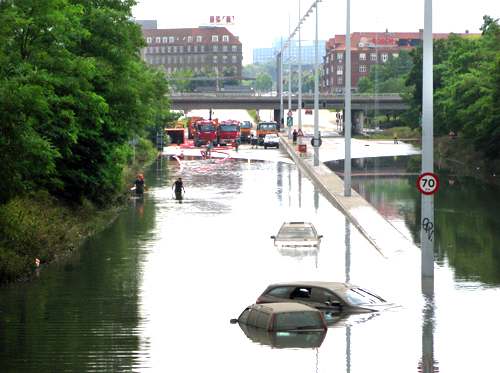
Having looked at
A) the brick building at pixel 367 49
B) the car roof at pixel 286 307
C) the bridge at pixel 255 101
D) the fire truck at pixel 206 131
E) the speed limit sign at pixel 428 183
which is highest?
the brick building at pixel 367 49

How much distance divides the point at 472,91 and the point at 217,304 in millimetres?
49413

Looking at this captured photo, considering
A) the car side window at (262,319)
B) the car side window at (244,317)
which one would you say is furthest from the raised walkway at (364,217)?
the car side window at (262,319)

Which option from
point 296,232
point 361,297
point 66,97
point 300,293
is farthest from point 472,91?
point 300,293

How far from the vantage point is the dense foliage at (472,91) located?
56156 millimetres

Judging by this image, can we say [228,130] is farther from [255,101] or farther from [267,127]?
[255,101]

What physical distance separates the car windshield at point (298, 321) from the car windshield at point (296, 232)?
13042mm

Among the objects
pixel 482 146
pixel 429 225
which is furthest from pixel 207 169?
pixel 429 225

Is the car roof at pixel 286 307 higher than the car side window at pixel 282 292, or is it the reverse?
the car roof at pixel 286 307

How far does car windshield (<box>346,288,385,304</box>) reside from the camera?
55.4 ft

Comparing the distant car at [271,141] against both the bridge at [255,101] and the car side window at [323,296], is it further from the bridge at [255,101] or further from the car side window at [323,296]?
the car side window at [323,296]

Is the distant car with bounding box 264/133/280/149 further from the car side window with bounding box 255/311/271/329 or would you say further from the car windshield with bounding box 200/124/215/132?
the car side window with bounding box 255/311/271/329

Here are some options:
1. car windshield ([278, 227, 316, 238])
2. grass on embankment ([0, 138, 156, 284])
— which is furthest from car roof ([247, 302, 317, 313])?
car windshield ([278, 227, 316, 238])

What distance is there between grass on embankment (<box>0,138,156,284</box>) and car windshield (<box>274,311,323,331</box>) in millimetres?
9965

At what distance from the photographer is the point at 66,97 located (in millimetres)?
27578
